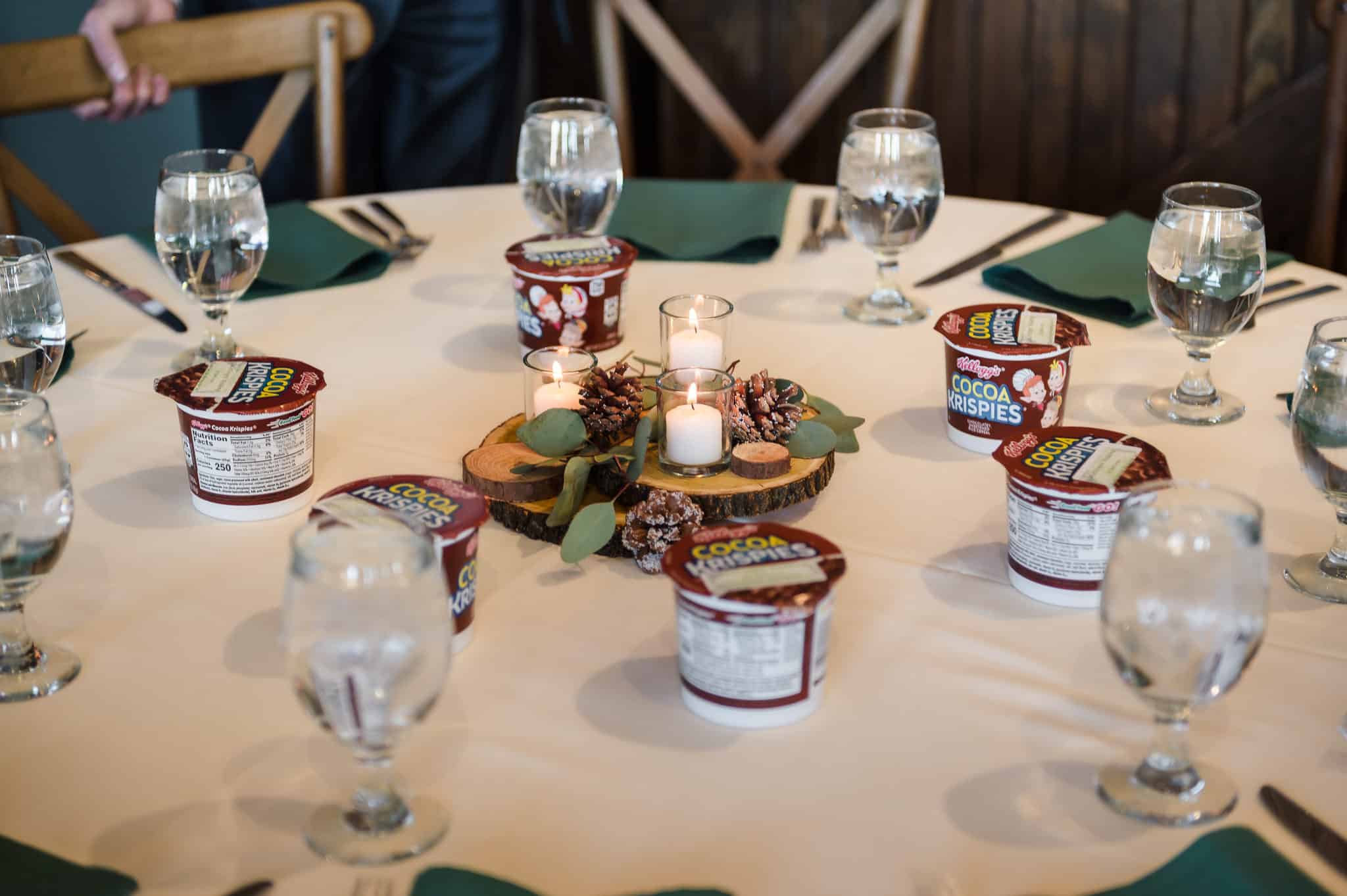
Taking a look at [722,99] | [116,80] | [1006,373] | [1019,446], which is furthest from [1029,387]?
[722,99]

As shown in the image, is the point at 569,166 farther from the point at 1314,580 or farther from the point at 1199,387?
the point at 1314,580

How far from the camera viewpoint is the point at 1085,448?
922mm

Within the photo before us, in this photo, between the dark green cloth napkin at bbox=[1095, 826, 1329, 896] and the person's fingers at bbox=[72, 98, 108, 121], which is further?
the person's fingers at bbox=[72, 98, 108, 121]

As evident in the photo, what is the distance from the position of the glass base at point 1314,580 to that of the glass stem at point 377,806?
582 mm

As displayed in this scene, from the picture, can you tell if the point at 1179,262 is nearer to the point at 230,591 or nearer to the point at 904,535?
the point at 904,535

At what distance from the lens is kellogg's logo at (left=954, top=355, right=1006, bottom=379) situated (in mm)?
1075

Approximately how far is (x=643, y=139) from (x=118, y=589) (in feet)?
8.11

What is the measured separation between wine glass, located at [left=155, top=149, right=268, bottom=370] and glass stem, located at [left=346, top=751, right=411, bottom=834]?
66cm

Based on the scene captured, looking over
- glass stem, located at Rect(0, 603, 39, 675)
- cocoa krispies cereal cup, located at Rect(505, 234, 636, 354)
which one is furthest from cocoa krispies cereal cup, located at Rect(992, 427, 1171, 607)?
glass stem, located at Rect(0, 603, 39, 675)

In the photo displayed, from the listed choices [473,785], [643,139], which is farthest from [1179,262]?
[643,139]

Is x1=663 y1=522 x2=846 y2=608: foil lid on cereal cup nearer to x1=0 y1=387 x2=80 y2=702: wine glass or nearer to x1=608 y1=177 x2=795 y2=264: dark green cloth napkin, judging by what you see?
x1=0 y1=387 x2=80 y2=702: wine glass

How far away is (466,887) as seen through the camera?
62 centimetres

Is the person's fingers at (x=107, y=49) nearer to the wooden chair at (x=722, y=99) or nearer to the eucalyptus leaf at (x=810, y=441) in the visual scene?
the wooden chair at (x=722, y=99)

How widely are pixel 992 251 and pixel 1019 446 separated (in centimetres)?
70
